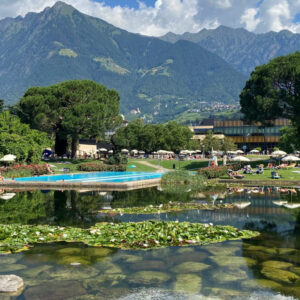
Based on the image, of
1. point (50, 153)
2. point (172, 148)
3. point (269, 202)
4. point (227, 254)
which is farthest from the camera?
point (172, 148)

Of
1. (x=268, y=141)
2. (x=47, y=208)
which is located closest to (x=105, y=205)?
(x=47, y=208)

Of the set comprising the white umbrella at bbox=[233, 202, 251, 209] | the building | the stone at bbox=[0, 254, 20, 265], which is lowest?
the white umbrella at bbox=[233, 202, 251, 209]

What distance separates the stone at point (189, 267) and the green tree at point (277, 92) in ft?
144

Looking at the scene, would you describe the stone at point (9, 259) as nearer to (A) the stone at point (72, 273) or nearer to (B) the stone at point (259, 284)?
(A) the stone at point (72, 273)

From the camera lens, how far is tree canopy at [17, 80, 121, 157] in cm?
6378

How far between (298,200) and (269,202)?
2.49 metres

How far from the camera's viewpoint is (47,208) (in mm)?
25359

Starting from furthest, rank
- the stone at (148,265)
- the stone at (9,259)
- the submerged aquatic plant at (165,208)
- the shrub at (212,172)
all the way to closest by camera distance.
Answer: the shrub at (212,172) < the submerged aquatic plant at (165,208) < the stone at (9,259) < the stone at (148,265)

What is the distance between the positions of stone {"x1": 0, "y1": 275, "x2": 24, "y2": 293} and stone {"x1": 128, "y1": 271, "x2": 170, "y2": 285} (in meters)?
3.10

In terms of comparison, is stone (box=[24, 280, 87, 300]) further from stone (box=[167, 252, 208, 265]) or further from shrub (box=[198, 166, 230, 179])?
shrub (box=[198, 166, 230, 179])

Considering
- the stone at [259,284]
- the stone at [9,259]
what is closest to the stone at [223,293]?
the stone at [259,284]

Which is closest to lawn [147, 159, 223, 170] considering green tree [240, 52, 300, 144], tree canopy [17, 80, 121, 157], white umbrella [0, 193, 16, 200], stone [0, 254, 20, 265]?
tree canopy [17, 80, 121, 157]

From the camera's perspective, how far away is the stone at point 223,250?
1457 cm

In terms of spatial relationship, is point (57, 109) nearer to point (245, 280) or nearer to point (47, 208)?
point (47, 208)
